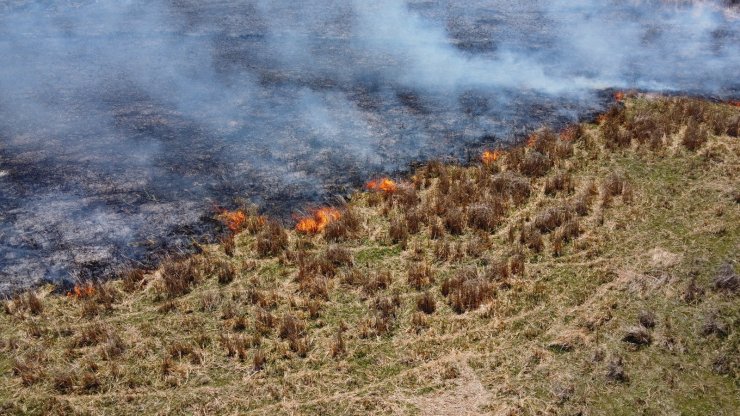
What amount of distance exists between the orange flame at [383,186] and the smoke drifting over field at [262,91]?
365 millimetres

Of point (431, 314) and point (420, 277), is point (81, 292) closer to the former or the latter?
point (420, 277)

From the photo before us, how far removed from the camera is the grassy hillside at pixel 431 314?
6094mm

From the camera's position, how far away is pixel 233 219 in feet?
29.9

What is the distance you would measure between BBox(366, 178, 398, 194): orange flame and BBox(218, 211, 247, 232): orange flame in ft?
7.67

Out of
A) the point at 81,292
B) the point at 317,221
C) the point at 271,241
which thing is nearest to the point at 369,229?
the point at 317,221

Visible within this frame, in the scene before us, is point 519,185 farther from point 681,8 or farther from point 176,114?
point 681,8

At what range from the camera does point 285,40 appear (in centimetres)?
1703

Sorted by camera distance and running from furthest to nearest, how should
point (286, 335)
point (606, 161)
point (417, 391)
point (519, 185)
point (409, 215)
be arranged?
point (606, 161), point (519, 185), point (409, 215), point (286, 335), point (417, 391)

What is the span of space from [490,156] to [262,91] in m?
5.83

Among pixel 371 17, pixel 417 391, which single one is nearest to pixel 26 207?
pixel 417 391

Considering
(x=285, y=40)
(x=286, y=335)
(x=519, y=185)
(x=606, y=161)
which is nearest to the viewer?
(x=286, y=335)

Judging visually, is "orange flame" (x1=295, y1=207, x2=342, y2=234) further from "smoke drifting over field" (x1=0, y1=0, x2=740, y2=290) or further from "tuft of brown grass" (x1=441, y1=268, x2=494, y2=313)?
"tuft of brown grass" (x1=441, y1=268, x2=494, y2=313)

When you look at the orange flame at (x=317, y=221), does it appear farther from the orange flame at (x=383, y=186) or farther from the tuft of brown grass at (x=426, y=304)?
the tuft of brown grass at (x=426, y=304)

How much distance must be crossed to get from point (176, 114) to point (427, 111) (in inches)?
220
